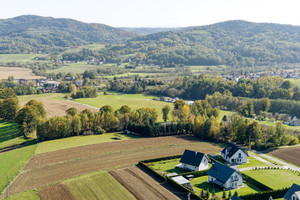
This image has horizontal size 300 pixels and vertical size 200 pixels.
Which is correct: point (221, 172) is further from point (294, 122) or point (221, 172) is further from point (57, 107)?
point (57, 107)

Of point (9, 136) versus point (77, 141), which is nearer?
point (77, 141)

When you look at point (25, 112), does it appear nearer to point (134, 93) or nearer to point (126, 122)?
point (126, 122)

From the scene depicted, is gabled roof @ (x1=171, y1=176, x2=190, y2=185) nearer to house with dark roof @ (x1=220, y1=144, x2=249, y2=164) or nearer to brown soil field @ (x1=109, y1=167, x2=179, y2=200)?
brown soil field @ (x1=109, y1=167, x2=179, y2=200)

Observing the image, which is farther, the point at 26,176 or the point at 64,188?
→ the point at 26,176

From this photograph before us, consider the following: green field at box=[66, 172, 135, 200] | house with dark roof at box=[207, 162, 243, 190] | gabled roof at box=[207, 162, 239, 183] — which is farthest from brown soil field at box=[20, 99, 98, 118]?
house with dark roof at box=[207, 162, 243, 190]

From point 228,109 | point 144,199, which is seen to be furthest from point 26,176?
point 228,109

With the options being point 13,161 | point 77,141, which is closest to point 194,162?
point 77,141

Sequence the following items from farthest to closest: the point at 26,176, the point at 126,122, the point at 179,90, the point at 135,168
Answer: the point at 179,90 < the point at 126,122 < the point at 135,168 < the point at 26,176
